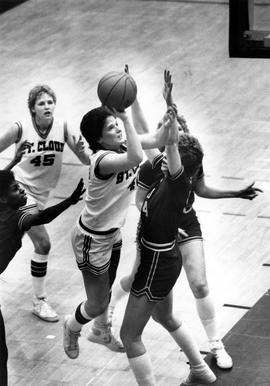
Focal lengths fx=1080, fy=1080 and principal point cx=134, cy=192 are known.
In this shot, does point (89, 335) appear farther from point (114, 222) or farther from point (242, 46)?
point (242, 46)

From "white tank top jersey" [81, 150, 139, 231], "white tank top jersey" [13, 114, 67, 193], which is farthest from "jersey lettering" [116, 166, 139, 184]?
"white tank top jersey" [13, 114, 67, 193]

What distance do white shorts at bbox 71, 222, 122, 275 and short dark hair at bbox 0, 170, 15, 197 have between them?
1.99 feet

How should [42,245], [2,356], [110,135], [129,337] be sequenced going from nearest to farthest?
[2,356]
[129,337]
[110,135]
[42,245]

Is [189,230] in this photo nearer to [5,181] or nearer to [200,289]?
[200,289]

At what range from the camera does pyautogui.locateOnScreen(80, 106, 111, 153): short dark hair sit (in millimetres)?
7246

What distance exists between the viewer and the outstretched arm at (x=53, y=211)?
23.3ft

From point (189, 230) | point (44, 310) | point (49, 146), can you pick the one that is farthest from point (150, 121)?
point (189, 230)

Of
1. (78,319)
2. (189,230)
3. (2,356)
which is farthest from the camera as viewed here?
(189,230)

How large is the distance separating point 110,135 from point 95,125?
0.41 feet

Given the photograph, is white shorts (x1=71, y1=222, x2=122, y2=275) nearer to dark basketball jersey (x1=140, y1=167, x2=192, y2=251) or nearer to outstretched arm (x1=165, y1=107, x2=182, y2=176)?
dark basketball jersey (x1=140, y1=167, x2=192, y2=251)

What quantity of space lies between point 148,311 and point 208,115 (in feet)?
22.7

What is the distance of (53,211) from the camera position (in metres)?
7.14

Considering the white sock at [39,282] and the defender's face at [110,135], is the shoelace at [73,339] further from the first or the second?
the defender's face at [110,135]

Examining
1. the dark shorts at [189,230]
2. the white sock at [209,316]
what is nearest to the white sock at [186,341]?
the white sock at [209,316]
